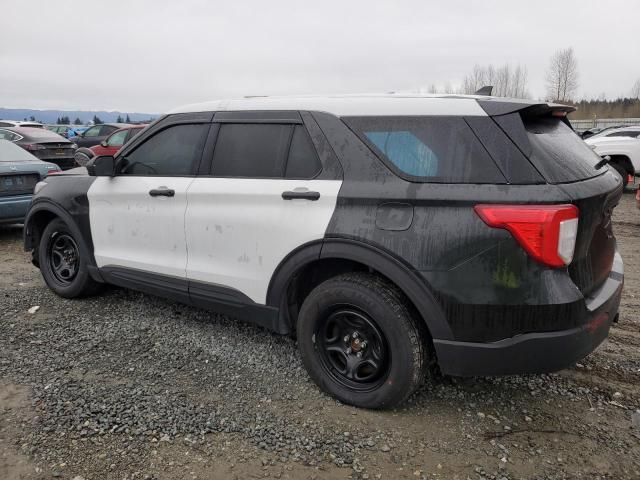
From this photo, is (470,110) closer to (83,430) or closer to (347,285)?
(347,285)

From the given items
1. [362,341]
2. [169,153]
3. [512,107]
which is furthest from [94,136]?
[512,107]

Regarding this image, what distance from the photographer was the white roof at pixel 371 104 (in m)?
2.72

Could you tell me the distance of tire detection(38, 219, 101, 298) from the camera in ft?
15.0

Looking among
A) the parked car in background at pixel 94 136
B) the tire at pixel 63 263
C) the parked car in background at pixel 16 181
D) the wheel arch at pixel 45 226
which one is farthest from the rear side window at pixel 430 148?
the parked car in background at pixel 94 136

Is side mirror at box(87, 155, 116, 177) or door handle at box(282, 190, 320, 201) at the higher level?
side mirror at box(87, 155, 116, 177)

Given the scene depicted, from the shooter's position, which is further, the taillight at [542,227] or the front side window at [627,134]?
the front side window at [627,134]

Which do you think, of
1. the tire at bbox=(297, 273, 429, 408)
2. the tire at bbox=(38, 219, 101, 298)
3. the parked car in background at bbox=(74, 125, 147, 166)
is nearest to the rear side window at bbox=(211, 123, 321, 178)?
the tire at bbox=(297, 273, 429, 408)

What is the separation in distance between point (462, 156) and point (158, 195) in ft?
7.24

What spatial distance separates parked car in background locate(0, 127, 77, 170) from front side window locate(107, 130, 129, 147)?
155cm

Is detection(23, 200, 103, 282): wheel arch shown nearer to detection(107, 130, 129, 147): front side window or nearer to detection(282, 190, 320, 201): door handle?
detection(282, 190, 320, 201): door handle

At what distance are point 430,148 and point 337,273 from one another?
0.93 meters

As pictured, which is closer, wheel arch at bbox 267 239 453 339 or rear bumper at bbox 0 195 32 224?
wheel arch at bbox 267 239 453 339

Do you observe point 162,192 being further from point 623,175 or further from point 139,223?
point 623,175

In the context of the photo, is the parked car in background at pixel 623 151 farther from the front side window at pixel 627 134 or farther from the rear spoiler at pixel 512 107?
the rear spoiler at pixel 512 107
